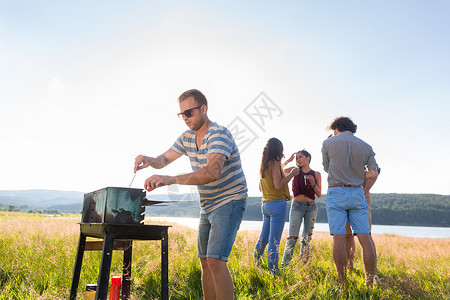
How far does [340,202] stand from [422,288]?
148cm

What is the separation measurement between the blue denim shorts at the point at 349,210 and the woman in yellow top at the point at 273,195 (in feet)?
2.64

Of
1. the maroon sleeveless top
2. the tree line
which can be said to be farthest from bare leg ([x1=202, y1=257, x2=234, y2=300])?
the tree line

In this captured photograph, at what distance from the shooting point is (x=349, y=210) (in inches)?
152

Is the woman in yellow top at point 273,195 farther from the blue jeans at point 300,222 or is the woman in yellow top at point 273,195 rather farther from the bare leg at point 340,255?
the bare leg at point 340,255

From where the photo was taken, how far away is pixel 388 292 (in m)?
3.59

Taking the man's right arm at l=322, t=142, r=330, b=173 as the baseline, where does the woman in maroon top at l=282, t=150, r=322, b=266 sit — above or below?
below

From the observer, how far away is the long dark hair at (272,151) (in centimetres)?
463

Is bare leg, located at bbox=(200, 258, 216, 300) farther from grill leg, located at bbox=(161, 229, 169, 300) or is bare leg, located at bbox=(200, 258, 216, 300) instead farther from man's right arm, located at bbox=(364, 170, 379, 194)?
man's right arm, located at bbox=(364, 170, 379, 194)

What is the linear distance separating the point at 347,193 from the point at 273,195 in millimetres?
1112

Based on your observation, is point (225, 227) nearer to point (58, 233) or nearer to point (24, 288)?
point (24, 288)

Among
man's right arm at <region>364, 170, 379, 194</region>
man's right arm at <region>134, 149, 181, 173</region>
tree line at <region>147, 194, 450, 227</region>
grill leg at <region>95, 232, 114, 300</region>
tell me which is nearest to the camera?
grill leg at <region>95, 232, 114, 300</region>

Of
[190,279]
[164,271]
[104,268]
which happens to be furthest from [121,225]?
[190,279]

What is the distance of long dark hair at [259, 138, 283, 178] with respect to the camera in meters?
4.63

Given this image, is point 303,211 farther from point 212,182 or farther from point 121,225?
point 121,225
